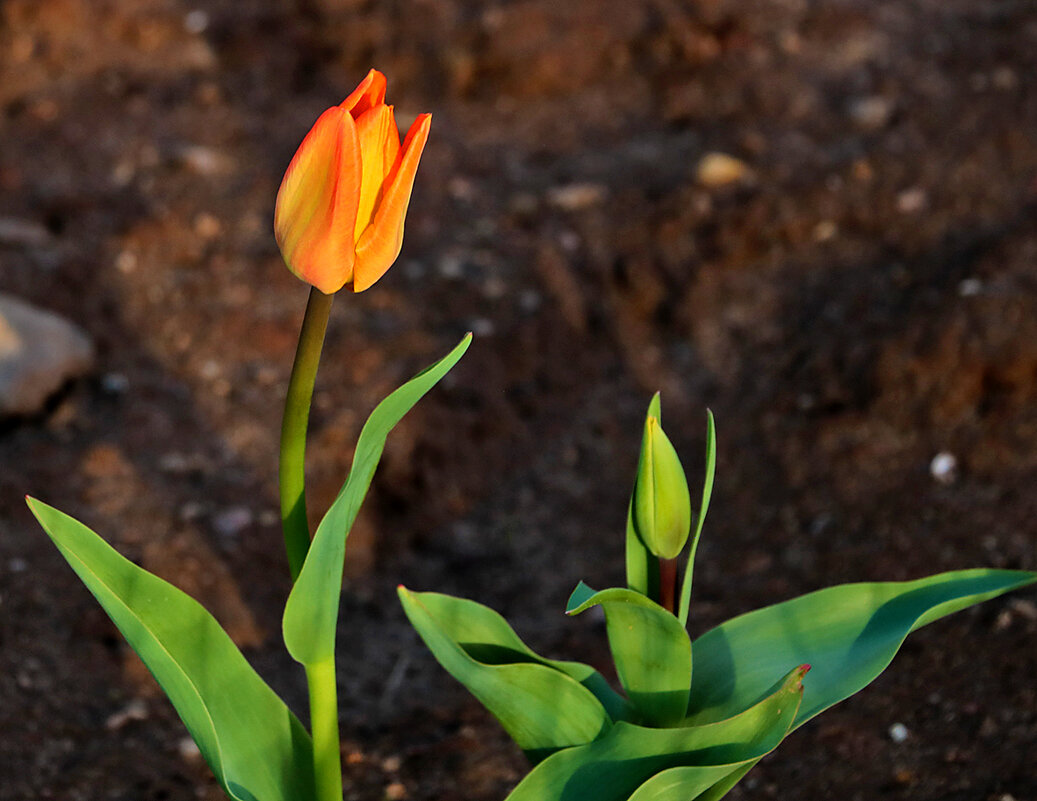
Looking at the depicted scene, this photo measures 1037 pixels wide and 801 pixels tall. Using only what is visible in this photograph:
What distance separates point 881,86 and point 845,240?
778mm

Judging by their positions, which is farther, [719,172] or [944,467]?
[719,172]

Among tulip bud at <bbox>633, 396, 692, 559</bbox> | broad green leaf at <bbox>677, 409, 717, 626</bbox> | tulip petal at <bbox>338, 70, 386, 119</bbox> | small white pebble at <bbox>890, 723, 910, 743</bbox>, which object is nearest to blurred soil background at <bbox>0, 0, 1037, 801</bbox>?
small white pebble at <bbox>890, 723, 910, 743</bbox>

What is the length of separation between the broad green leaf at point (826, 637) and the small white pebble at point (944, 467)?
1.03m

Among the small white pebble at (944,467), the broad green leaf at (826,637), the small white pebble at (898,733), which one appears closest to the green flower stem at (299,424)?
the broad green leaf at (826,637)

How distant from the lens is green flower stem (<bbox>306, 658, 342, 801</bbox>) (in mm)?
1090

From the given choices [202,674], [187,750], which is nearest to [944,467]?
[187,750]

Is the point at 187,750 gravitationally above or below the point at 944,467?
above

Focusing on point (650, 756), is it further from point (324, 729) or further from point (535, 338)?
point (535, 338)

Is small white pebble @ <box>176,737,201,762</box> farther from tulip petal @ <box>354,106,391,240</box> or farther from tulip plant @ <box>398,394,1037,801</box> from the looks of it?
tulip petal @ <box>354,106,391,240</box>

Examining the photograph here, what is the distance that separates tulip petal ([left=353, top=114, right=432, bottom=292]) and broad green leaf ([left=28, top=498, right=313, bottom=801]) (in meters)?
0.36

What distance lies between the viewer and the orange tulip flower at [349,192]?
901 mm

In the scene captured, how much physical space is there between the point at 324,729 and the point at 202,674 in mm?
131

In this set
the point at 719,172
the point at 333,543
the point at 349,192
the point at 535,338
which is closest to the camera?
the point at 349,192

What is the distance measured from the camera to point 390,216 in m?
0.93
